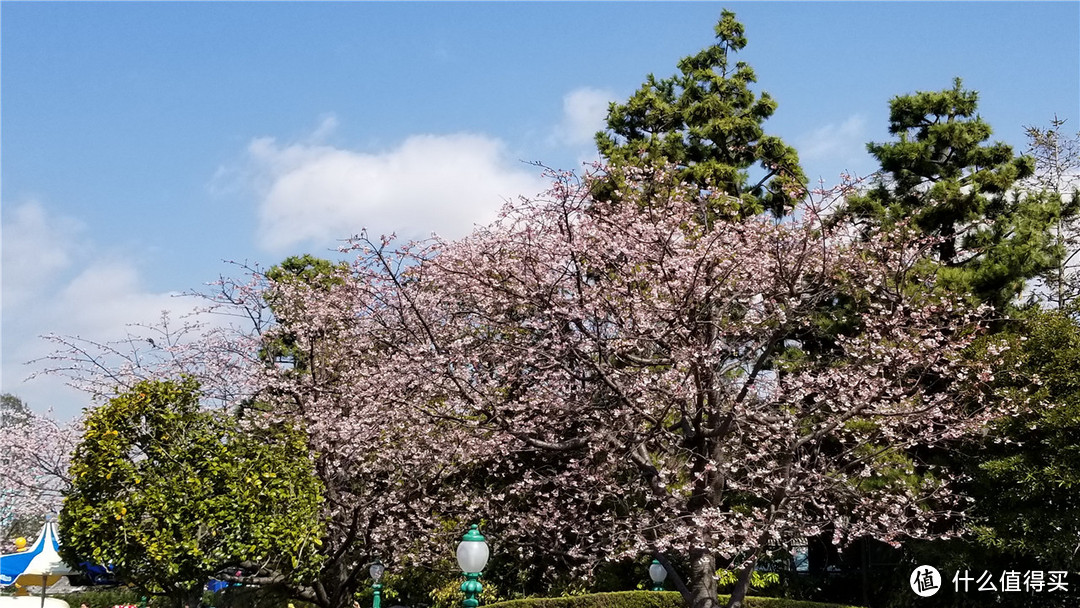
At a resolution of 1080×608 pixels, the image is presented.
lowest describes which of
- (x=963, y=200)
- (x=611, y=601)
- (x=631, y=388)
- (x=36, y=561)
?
(x=611, y=601)

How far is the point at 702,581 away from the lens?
12961 mm

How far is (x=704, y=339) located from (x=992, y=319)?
587 centimetres

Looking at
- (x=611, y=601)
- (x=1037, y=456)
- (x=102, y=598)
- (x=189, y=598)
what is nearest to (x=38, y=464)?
(x=189, y=598)

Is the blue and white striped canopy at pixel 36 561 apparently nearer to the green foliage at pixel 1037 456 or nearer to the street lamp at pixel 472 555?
the street lamp at pixel 472 555

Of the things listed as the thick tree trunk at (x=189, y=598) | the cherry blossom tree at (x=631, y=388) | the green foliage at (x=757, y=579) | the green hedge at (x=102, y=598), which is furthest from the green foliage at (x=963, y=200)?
the green hedge at (x=102, y=598)

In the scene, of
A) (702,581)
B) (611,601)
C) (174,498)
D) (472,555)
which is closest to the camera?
(472,555)

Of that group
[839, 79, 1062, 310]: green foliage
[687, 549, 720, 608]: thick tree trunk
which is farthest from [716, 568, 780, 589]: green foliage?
[839, 79, 1062, 310]: green foliage

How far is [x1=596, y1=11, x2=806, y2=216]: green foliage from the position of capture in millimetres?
21234

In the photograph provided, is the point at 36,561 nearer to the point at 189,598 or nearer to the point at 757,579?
the point at 189,598

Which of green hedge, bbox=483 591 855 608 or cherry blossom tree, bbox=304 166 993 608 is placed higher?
cherry blossom tree, bbox=304 166 993 608

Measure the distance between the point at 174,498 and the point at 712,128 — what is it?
1525 centimetres

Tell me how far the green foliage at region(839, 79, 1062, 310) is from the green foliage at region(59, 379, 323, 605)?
39.3 feet

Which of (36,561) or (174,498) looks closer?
(174,498)

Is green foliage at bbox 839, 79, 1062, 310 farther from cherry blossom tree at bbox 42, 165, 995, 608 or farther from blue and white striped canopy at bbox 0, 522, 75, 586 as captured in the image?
blue and white striped canopy at bbox 0, 522, 75, 586
